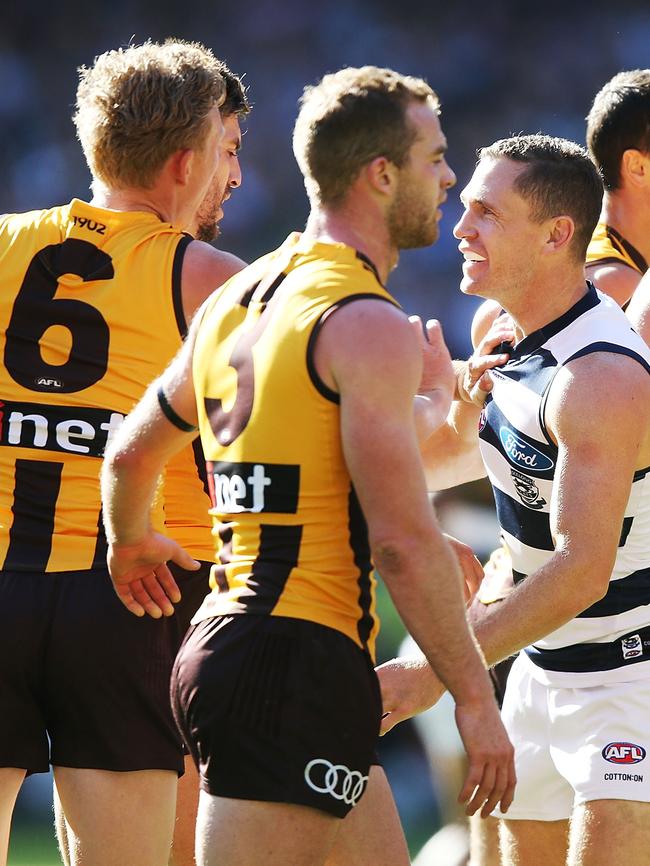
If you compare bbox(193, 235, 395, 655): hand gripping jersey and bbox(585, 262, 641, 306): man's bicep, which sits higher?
bbox(585, 262, 641, 306): man's bicep

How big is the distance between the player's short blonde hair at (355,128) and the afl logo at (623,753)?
1.53 m

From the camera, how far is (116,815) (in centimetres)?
288

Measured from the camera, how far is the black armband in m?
2.60

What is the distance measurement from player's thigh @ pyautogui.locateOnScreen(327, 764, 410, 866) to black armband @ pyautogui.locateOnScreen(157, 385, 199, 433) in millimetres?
853

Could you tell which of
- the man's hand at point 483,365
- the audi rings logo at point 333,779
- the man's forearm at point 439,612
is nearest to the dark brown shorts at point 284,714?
the audi rings logo at point 333,779

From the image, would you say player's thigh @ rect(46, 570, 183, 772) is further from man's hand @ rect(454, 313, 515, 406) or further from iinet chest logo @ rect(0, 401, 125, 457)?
man's hand @ rect(454, 313, 515, 406)

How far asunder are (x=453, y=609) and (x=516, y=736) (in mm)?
1311

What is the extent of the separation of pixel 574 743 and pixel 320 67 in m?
5.14

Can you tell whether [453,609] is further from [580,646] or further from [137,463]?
[580,646]

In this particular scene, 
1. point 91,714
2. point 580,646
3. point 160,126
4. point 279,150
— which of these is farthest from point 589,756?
point 279,150

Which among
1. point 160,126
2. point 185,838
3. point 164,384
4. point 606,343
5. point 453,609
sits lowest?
point 185,838

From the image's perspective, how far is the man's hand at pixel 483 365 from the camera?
11.6ft

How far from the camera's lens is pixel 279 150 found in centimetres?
750

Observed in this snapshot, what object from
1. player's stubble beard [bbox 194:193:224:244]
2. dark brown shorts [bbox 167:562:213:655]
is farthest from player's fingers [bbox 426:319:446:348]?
player's stubble beard [bbox 194:193:224:244]
